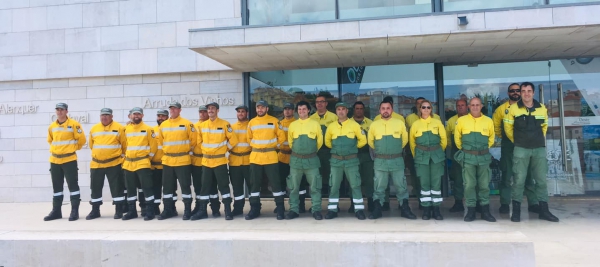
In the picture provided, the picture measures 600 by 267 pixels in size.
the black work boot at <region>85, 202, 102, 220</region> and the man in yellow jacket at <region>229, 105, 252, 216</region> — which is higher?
the man in yellow jacket at <region>229, 105, 252, 216</region>

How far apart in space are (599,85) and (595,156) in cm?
138

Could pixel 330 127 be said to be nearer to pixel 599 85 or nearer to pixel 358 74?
pixel 358 74

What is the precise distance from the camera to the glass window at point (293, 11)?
6.55 meters

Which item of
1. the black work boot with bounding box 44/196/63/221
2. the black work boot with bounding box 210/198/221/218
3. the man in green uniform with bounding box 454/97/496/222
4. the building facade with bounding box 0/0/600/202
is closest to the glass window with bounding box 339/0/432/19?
the building facade with bounding box 0/0/600/202

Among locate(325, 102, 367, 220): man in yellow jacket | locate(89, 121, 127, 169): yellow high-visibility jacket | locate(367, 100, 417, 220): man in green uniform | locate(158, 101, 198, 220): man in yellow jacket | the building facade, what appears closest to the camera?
the building facade

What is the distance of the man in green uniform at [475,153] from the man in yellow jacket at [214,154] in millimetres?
3652

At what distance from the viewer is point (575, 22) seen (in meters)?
5.14

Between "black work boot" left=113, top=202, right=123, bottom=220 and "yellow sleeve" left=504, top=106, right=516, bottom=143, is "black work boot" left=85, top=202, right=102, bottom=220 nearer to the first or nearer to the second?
"black work boot" left=113, top=202, right=123, bottom=220

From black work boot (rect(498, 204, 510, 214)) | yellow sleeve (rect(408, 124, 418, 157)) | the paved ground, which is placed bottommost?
the paved ground

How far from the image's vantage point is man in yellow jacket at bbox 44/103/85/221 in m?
6.66

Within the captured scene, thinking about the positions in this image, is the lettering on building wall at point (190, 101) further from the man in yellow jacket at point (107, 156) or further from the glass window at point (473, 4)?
the glass window at point (473, 4)

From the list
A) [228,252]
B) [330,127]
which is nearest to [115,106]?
[330,127]

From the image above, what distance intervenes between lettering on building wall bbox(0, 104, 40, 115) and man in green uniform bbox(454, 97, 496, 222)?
29.4 feet

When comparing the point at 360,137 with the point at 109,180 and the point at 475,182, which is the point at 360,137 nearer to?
the point at 475,182
